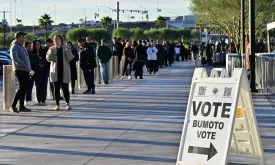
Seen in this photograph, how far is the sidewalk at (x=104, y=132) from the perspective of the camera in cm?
1016

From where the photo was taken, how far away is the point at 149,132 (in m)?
12.6

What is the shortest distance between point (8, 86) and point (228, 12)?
2719 cm

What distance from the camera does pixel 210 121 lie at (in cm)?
847

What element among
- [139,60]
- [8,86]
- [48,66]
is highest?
[139,60]

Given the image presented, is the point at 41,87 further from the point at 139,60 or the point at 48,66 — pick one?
the point at 139,60

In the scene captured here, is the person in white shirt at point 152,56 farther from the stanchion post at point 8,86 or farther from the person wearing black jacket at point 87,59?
the stanchion post at point 8,86

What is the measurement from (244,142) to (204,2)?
36.1 metres

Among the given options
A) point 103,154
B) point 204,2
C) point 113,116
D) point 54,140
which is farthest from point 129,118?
point 204,2

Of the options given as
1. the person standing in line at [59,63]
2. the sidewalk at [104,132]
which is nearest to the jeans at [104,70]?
the sidewalk at [104,132]

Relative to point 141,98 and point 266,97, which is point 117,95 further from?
point 266,97

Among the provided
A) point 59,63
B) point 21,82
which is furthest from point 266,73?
point 21,82

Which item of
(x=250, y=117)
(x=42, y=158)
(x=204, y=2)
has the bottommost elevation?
(x=42, y=158)

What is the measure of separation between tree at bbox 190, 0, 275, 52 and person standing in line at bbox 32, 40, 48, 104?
22921mm

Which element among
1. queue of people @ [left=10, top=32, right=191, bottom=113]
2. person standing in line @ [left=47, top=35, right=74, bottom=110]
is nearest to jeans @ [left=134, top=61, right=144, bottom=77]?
queue of people @ [left=10, top=32, right=191, bottom=113]
